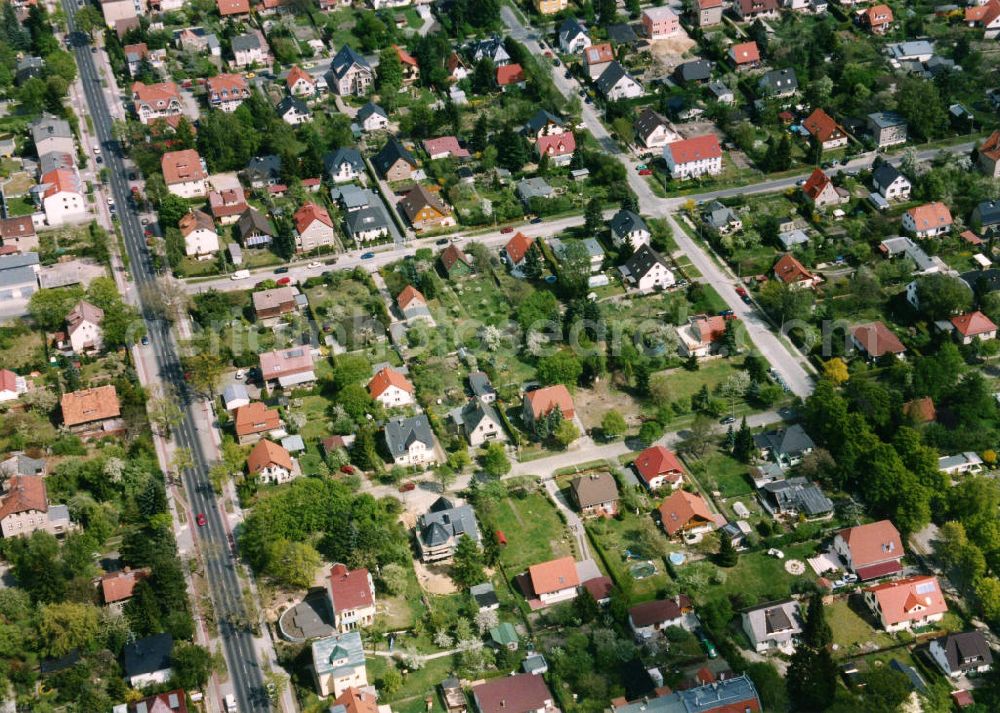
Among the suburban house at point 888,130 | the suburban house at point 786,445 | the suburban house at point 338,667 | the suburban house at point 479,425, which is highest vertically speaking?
the suburban house at point 888,130

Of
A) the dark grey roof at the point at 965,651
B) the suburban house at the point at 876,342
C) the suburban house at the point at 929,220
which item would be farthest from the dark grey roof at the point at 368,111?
the dark grey roof at the point at 965,651

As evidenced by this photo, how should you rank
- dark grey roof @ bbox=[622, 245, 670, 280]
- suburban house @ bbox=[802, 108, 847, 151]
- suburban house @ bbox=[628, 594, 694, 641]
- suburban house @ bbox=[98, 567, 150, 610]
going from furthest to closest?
suburban house @ bbox=[802, 108, 847, 151] < dark grey roof @ bbox=[622, 245, 670, 280] < suburban house @ bbox=[98, 567, 150, 610] < suburban house @ bbox=[628, 594, 694, 641]

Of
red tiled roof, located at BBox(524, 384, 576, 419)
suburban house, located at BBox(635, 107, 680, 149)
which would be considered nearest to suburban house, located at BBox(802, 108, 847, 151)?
suburban house, located at BBox(635, 107, 680, 149)

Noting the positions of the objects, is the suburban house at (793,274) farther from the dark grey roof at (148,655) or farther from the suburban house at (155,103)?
the suburban house at (155,103)

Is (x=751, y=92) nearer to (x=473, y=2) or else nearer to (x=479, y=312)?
(x=473, y=2)

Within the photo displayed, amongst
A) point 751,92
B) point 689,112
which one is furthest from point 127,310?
point 751,92

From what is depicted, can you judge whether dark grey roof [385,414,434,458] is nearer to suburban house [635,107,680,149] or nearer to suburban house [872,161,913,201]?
suburban house [635,107,680,149]
